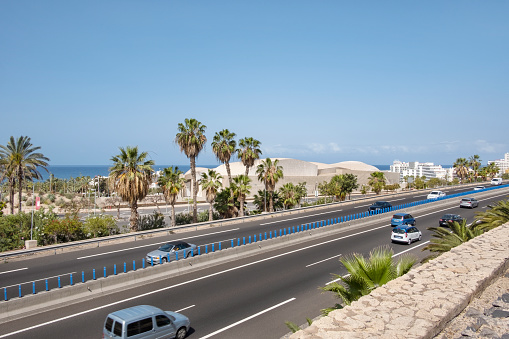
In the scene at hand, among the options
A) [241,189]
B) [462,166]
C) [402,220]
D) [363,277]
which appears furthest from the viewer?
[462,166]

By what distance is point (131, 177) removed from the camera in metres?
37.4

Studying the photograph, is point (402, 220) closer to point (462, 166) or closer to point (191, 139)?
point (191, 139)

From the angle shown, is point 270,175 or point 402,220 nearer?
point 402,220

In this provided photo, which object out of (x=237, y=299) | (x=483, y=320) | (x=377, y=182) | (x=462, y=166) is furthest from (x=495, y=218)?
(x=462, y=166)

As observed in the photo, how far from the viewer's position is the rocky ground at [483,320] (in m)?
6.38

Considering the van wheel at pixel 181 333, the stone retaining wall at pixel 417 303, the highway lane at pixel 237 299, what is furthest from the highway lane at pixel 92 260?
the stone retaining wall at pixel 417 303

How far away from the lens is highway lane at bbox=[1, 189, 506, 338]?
14.2 meters

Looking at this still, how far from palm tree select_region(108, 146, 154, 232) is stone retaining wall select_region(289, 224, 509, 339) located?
33.0 m

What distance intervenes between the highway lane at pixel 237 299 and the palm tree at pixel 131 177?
58.4 feet

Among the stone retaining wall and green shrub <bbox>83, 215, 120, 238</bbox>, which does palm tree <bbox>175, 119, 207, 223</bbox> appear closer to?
green shrub <bbox>83, 215, 120, 238</bbox>

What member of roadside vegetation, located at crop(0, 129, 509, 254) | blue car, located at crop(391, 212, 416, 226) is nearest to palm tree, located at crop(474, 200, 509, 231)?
Result: blue car, located at crop(391, 212, 416, 226)

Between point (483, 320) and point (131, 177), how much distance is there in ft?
116

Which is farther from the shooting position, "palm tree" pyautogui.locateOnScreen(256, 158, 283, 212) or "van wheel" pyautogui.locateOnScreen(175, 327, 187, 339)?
"palm tree" pyautogui.locateOnScreen(256, 158, 283, 212)

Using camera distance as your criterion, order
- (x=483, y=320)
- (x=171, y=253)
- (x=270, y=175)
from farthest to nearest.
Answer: (x=270, y=175), (x=171, y=253), (x=483, y=320)
